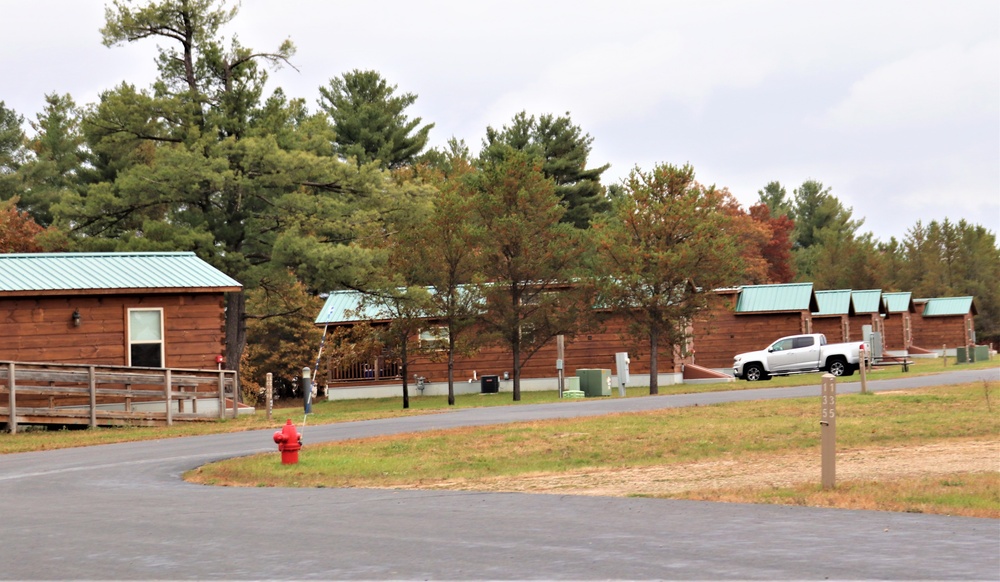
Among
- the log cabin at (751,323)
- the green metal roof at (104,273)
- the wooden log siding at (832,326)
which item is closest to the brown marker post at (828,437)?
the green metal roof at (104,273)

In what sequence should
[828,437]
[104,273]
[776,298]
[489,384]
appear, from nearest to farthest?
[828,437] < [104,273] < [489,384] < [776,298]

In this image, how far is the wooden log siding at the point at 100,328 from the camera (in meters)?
30.5

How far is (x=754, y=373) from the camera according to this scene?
1998 inches

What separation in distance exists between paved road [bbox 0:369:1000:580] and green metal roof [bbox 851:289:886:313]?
6661cm

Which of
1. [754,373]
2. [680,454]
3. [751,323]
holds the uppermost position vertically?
[751,323]

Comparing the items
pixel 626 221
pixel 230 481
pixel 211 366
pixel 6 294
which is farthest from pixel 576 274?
pixel 230 481

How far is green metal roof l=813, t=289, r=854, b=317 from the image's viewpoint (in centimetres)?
6994

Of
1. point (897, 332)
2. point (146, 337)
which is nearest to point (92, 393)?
point (146, 337)

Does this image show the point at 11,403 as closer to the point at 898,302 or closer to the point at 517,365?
the point at 517,365

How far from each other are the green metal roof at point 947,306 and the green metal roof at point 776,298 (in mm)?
34137

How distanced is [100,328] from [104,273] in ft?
4.86

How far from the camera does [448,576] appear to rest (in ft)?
27.2

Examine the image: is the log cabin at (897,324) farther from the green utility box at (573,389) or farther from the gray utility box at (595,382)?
the gray utility box at (595,382)

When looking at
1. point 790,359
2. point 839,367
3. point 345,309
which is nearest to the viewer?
point 839,367
